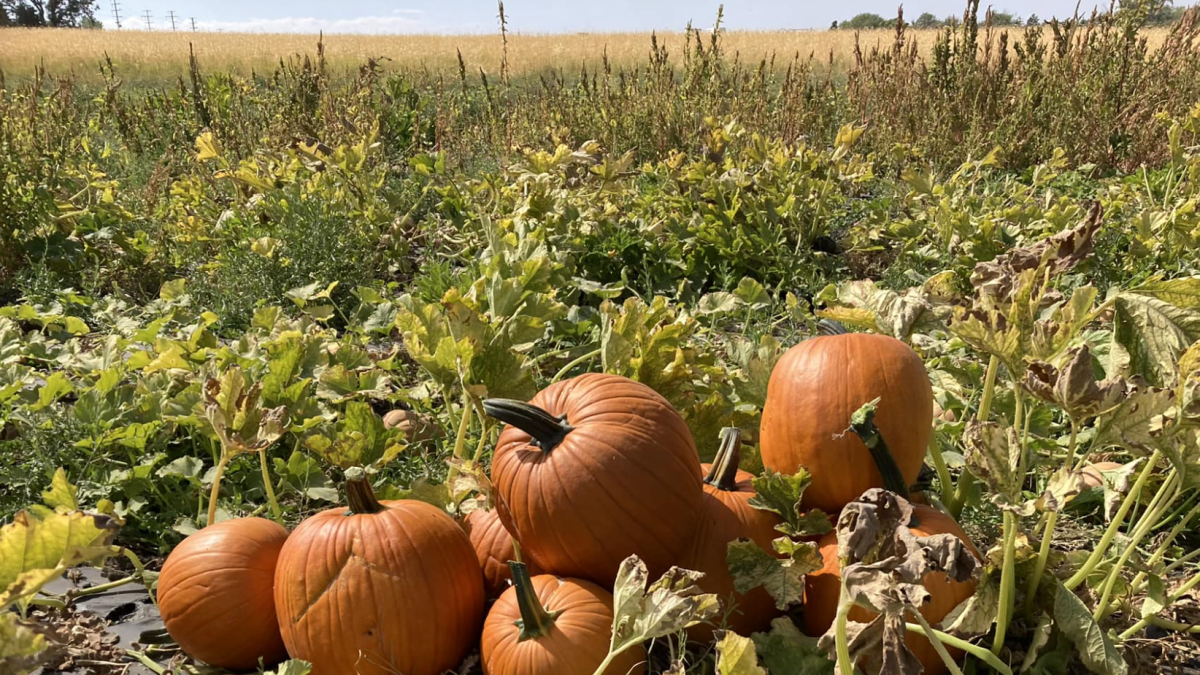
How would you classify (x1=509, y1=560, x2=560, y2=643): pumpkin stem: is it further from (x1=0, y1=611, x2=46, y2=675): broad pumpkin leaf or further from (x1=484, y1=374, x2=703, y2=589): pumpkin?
(x1=0, y1=611, x2=46, y2=675): broad pumpkin leaf

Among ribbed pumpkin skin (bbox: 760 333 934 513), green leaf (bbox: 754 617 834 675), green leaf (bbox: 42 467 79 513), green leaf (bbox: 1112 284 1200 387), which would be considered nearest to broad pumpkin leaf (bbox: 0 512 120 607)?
green leaf (bbox: 42 467 79 513)

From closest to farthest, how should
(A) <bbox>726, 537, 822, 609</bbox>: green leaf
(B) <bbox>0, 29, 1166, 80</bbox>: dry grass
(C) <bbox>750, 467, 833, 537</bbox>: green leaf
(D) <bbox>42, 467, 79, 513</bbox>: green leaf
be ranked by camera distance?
1. (A) <bbox>726, 537, 822, 609</bbox>: green leaf
2. (C) <bbox>750, 467, 833, 537</bbox>: green leaf
3. (D) <bbox>42, 467, 79, 513</bbox>: green leaf
4. (B) <bbox>0, 29, 1166, 80</bbox>: dry grass

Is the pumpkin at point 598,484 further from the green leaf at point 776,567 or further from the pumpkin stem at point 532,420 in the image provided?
the green leaf at point 776,567

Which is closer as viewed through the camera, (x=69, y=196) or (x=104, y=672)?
(x=104, y=672)

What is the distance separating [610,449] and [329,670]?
626 millimetres

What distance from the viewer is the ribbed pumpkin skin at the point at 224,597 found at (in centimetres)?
153

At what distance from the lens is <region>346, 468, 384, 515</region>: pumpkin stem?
152 centimetres

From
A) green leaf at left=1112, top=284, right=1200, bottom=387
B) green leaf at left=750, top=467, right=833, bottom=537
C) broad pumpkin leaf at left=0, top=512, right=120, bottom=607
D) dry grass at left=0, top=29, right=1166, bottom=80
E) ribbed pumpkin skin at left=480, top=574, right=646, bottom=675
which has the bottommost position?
ribbed pumpkin skin at left=480, top=574, right=646, bottom=675

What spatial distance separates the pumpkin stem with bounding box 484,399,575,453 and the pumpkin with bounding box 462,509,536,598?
0.24 meters

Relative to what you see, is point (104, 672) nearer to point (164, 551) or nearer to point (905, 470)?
point (164, 551)

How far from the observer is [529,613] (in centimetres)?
134

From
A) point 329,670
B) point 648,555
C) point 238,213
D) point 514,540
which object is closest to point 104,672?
point 329,670

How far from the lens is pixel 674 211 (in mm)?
4312

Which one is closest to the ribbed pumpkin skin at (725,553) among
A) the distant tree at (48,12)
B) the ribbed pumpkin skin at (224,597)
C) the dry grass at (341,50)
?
the ribbed pumpkin skin at (224,597)
